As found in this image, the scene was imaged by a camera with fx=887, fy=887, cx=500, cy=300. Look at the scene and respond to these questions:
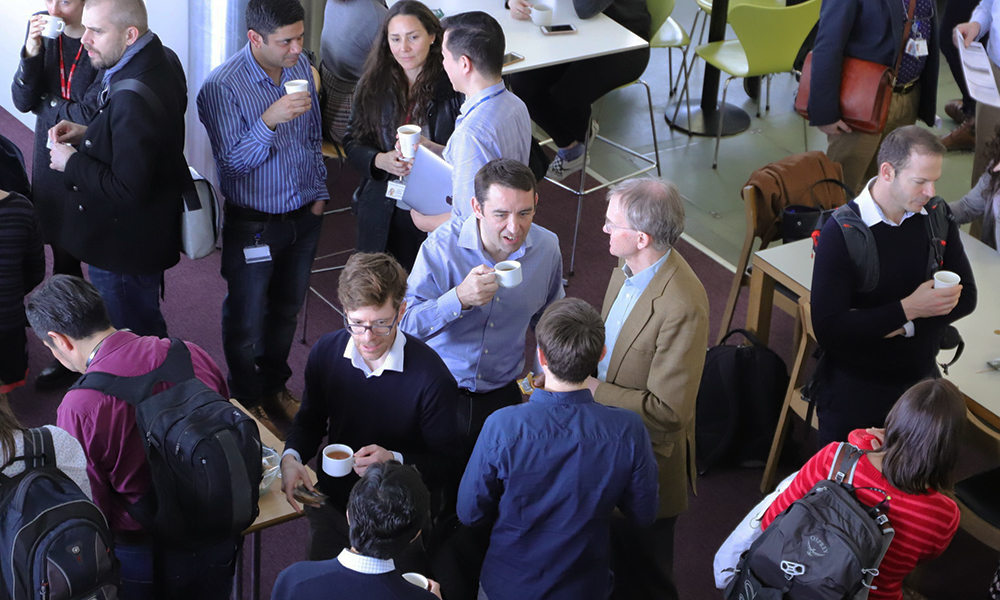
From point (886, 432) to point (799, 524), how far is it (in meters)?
0.34

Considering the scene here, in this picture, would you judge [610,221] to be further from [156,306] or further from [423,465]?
[156,306]

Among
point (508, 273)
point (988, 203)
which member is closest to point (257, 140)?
point (508, 273)

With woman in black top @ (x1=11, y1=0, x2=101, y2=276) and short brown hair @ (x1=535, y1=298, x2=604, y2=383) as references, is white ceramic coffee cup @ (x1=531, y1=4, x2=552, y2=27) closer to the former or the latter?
woman in black top @ (x1=11, y1=0, x2=101, y2=276)

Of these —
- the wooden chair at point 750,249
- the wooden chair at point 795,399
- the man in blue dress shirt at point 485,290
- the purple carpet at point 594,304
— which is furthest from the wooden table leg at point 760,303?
the man in blue dress shirt at point 485,290

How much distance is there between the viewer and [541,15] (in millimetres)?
4758

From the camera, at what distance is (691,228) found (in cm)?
537

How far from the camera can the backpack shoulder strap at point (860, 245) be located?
2.79 metres

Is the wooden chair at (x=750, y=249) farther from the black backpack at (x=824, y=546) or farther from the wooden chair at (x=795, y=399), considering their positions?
the black backpack at (x=824, y=546)

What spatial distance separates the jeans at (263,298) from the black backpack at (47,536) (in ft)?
5.10

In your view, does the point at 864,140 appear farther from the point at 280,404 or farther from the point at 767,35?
the point at 280,404

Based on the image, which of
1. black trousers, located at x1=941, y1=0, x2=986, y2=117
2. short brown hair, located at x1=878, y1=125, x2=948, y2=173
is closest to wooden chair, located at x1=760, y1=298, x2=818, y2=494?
short brown hair, located at x1=878, y1=125, x2=948, y2=173

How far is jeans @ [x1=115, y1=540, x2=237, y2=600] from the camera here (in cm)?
218

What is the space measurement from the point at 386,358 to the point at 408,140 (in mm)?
1012

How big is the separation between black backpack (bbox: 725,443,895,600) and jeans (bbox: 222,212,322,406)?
6.69 feet
